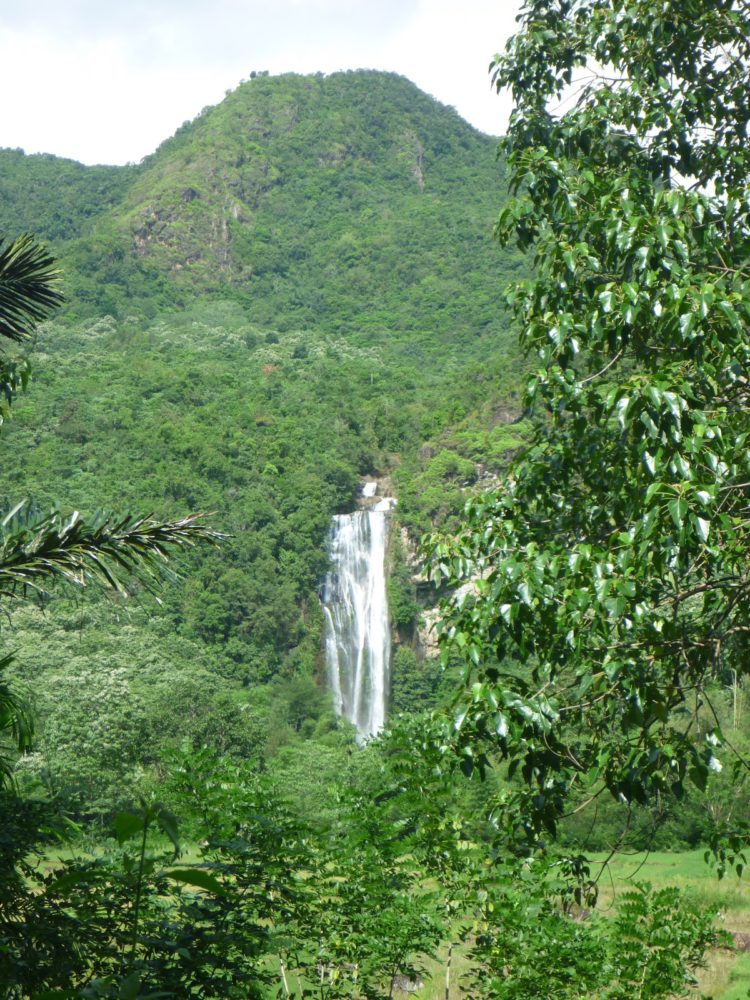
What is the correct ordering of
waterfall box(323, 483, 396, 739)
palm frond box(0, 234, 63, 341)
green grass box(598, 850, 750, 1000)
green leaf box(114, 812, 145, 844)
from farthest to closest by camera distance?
waterfall box(323, 483, 396, 739) < green grass box(598, 850, 750, 1000) < palm frond box(0, 234, 63, 341) < green leaf box(114, 812, 145, 844)

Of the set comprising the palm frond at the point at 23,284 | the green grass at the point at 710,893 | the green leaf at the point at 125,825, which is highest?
the palm frond at the point at 23,284

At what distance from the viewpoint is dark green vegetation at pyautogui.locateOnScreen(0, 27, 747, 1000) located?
3.87m

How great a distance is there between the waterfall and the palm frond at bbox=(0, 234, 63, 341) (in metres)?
32.6

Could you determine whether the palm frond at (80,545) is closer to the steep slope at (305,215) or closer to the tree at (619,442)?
the tree at (619,442)

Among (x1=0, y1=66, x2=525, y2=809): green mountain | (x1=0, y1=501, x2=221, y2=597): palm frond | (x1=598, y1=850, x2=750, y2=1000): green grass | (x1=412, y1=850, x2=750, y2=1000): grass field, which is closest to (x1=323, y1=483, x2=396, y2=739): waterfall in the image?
(x1=0, y1=66, x2=525, y2=809): green mountain

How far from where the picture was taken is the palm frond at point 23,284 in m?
5.33

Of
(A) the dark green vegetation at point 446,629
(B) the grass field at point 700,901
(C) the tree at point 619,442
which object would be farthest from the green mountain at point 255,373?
(B) the grass field at point 700,901

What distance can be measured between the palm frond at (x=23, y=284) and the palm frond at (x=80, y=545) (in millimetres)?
1165

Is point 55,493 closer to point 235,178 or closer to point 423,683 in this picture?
point 423,683

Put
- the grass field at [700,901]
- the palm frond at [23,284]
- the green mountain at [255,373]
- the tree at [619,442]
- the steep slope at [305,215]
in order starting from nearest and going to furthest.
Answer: the tree at [619,442], the palm frond at [23,284], the grass field at [700,901], the green mountain at [255,373], the steep slope at [305,215]

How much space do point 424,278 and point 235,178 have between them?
25.2 meters

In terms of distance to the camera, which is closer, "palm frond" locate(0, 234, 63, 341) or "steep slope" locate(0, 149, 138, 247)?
"palm frond" locate(0, 234, 63, 341)

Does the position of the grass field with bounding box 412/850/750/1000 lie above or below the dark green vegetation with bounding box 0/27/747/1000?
below

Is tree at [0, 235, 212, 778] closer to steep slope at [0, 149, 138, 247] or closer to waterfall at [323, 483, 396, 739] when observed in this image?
waterfall at [323, 483, 396, 739]
